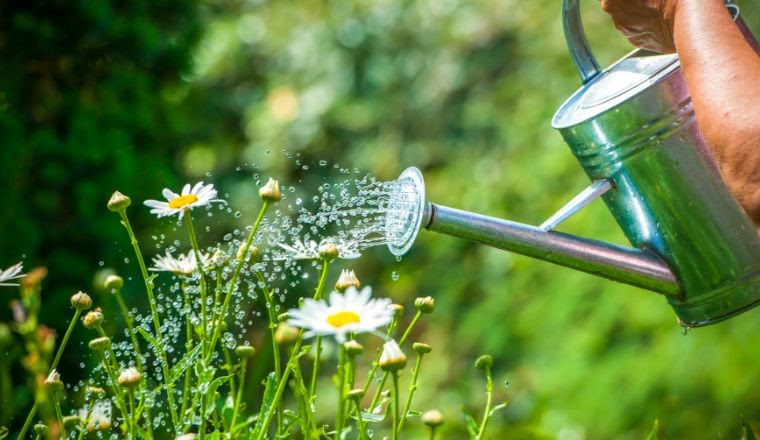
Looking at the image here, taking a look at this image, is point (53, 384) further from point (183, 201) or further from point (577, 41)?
point (577, 41)

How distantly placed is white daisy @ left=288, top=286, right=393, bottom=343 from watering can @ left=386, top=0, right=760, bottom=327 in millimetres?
339

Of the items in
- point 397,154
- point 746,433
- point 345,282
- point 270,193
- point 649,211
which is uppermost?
point 397,154

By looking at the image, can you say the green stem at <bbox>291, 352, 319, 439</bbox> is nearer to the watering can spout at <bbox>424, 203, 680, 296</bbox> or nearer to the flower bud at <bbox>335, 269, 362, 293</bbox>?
the flower bud at <bbox>335, 269, 362, 293</bbox>

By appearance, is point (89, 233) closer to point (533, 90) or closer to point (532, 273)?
point (532, 273)

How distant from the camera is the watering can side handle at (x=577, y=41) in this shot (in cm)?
139

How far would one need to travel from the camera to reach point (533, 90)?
148 inches

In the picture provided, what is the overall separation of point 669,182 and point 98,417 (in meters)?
0.73

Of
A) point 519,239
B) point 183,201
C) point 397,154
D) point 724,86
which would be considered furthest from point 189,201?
point 397,154

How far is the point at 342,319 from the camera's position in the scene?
0.81 m

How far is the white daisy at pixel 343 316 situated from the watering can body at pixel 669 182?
52 centimetres

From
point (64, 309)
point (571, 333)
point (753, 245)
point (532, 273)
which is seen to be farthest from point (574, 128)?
point (532, 273)

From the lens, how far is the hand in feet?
3.85

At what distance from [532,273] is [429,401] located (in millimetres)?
619

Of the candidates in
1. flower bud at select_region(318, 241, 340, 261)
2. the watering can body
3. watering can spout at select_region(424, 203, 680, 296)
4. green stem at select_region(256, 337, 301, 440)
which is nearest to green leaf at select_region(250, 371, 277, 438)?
green stem at select_region(256, 337, 301, 440)
